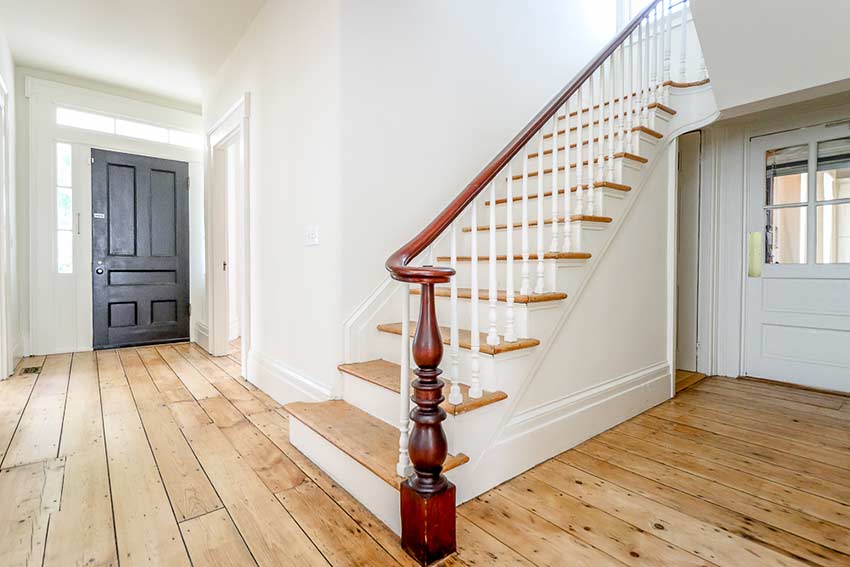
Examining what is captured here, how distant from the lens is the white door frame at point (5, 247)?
3275mm

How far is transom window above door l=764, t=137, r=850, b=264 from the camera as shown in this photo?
10.1ft

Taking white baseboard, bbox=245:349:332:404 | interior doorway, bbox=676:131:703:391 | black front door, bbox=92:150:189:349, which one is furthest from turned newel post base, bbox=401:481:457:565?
black front door, bbox=92:150:189:349

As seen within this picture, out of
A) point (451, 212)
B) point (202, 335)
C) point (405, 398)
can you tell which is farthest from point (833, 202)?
point (202, 335)

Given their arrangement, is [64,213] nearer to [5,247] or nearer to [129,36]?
[5,247]

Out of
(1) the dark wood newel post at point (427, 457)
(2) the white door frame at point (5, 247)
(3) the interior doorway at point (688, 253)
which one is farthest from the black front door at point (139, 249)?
(3) the interior doorway at point (688, 253)

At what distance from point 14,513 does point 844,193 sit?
16.4ft

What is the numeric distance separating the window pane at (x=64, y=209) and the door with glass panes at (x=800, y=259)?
621 cm

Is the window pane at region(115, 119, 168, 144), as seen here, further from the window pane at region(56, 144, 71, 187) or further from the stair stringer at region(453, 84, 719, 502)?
the stair stringer at region(453, 84, 719, 502)

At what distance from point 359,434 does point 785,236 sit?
357 centimetres

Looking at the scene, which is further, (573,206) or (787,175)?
(787,175)

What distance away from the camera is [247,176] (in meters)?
3.27

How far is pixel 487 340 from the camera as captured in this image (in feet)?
6.07

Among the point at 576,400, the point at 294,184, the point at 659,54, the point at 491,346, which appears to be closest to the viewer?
the point at 491,346

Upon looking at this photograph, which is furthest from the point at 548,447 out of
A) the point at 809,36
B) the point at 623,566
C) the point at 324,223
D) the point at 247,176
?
the point at 247,176
